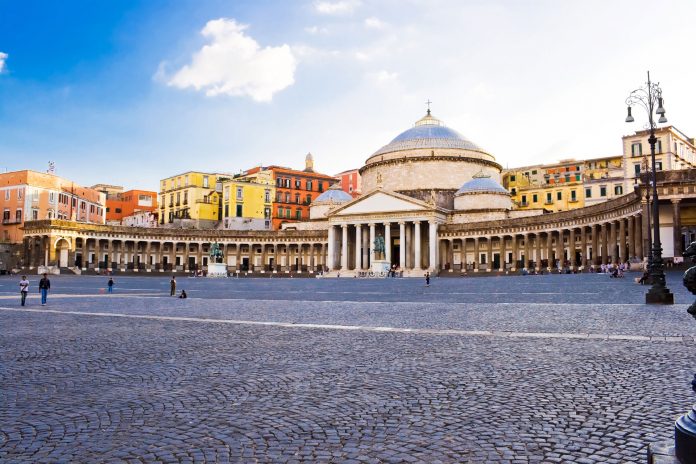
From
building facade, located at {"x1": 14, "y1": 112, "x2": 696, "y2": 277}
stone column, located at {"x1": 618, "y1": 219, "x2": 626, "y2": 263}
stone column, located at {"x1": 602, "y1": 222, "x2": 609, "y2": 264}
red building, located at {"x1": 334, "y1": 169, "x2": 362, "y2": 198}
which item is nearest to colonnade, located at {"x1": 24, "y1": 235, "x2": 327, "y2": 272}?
building facade, located at {"x1": 14, "y1": 112, "x2": 696, "y2": 277}

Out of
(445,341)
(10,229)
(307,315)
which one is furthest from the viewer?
(10,229)

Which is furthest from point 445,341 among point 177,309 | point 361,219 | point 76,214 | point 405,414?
point 76,214

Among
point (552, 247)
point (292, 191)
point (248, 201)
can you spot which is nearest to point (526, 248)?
point (552, 247)

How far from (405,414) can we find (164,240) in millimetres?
81118

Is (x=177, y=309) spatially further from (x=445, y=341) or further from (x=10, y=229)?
(x=10, y=229)

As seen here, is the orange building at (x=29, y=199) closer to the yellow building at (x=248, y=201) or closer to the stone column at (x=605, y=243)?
the yellow building at (x=248, y=201)

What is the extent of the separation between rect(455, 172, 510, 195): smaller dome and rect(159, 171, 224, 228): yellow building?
40431 mm

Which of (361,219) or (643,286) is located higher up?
(361,219)

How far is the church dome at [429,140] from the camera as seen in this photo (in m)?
87.1

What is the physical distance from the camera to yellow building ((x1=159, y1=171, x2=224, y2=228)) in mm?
94250

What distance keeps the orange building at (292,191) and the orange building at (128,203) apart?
1979 cm

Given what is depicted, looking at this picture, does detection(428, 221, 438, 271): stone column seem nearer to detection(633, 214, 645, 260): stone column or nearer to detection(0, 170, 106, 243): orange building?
detection(633, 214, 645, 260): stone column

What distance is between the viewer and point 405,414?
18.3 ft

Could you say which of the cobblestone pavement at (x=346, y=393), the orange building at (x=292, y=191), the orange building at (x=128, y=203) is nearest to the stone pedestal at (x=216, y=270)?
the orange building at (x=292, y=191)
